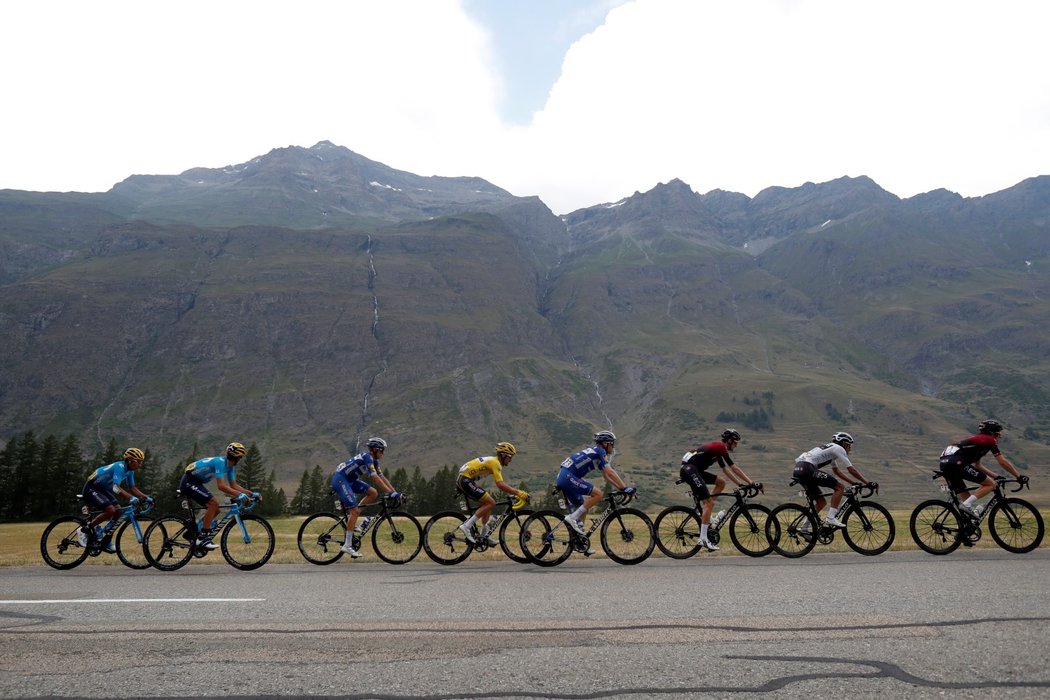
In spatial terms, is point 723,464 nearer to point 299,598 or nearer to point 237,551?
point 299,598

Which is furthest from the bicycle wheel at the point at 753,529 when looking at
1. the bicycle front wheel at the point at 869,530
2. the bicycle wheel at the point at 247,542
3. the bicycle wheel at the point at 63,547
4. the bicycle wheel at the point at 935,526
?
the bicycle wheel at the point at 63,547

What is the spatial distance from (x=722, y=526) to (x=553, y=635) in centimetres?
823

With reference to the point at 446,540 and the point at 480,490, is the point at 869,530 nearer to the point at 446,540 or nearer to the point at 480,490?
the point at 480,490

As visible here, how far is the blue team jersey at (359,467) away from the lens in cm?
1558

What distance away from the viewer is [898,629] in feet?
25.0

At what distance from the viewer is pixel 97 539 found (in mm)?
15703

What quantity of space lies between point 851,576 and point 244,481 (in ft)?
282

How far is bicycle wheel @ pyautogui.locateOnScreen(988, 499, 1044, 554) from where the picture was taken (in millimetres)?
14469

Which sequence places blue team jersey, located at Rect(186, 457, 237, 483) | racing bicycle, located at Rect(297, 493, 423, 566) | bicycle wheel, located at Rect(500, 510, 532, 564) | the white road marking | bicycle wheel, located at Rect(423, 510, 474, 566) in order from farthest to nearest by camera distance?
racing bicycle, located at Rect(297, 493, 423, 566), bicycle wheel, located at Rect(423, 510, 474, 566), blue team jersey, located at Rect(186, 457, 237, 483), bicycle wheel, located at Rect(500, 510, 532, 564), the white road marking

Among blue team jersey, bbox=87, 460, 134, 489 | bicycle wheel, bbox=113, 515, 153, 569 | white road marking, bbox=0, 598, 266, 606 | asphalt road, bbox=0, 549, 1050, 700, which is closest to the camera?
asphalt road, bbox=0, 549, 1050, 700

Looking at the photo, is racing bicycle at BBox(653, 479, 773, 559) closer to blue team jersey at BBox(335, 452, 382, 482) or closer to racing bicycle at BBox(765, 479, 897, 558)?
racing bicycle at BBox(765, 479, 897, 558)

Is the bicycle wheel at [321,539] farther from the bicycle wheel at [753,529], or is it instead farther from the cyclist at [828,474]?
the cyclist at [828,474]

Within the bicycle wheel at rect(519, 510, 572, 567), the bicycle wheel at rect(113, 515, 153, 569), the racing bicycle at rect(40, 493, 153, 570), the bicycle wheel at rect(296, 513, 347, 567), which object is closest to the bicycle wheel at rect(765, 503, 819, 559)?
the bicycle wheel at rect(519, 510, 572, 567)

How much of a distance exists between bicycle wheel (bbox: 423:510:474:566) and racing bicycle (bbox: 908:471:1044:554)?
10.5 metres
